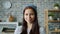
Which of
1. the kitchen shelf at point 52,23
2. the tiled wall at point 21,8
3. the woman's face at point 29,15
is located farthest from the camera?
the tiled wall at point 21,8

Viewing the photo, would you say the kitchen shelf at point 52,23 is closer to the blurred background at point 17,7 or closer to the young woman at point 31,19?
the blurred background at point 17,7

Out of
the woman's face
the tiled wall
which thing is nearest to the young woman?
the woman's face

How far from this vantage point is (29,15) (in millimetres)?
1040

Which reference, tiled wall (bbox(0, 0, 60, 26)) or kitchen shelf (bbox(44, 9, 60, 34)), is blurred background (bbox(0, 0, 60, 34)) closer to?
tiled wall (bbox(0, 0, 60, 26))

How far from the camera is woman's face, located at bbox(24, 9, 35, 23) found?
103cm

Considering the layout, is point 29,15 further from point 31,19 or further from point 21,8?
point 21,8

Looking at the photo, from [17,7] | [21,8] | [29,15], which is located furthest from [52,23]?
[29,15]

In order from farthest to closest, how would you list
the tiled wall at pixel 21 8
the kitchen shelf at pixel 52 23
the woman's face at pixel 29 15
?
the tiled wall at pixel 21 8 → the kitchen shelf at pixel 52 23 → the woman's face at pixel 29 15

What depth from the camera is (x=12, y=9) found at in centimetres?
386

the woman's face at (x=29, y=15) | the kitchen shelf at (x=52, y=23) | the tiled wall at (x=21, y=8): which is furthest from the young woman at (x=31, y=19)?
the tiled wall at (x=21, y=8)

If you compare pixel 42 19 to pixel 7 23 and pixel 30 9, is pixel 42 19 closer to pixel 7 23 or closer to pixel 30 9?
pixel 7 23

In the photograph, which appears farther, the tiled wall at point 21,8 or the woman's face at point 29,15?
the tiled wall at point 21,8

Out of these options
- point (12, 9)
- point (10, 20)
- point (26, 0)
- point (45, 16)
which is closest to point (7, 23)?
point (10, 20)

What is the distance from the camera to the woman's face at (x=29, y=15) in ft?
3.36
